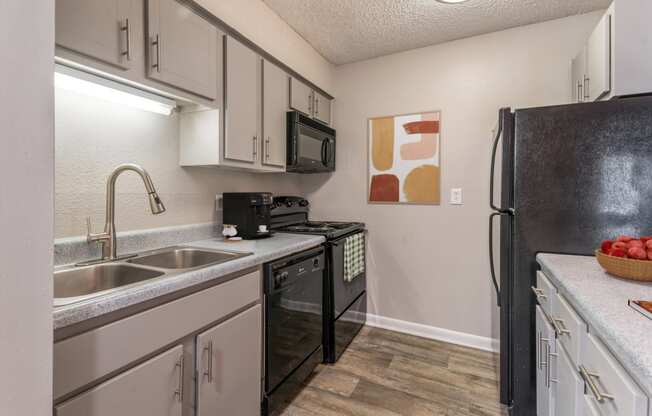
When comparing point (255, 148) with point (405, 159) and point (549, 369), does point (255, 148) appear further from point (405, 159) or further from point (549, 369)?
point (549, 369)

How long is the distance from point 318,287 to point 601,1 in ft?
8.61

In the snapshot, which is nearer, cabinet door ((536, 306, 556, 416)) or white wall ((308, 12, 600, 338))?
cabinet door ((536, 306, 556, 416))

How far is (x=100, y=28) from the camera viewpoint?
1121 millimetres

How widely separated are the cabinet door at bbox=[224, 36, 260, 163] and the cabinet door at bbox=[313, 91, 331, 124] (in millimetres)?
797

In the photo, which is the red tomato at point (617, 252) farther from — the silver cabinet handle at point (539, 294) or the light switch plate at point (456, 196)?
the light switch plate at point (456, 196)

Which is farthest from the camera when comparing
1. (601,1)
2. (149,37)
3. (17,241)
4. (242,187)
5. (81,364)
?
(242,187)

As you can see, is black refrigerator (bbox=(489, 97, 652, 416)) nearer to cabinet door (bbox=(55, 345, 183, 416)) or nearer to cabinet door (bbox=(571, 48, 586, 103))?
cabinet door (bbox=(571, 48, 586, 103))

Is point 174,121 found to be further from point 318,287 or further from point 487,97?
point 487,97

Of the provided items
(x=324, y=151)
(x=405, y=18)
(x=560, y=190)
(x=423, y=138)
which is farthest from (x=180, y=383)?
(x=405, y=18)

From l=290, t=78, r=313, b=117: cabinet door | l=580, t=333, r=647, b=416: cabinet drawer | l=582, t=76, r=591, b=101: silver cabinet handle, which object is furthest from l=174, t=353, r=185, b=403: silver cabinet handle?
l=582, t=76, r=591, b=101: silver cabinet handle

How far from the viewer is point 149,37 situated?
1284mm

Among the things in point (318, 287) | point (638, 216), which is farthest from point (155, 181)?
point (638, 216)

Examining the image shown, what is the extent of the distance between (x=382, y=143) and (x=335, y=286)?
135cm

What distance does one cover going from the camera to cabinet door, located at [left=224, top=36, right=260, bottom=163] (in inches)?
67.2
